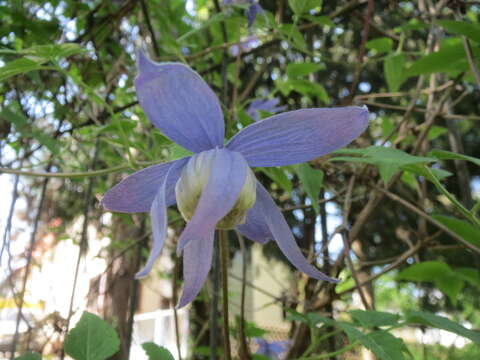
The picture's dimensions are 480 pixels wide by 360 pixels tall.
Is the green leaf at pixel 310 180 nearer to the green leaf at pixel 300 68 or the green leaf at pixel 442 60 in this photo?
the green leaf at pixel 442 60

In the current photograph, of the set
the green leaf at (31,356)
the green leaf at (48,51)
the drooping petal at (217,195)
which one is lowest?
the green leaf at (31,356)

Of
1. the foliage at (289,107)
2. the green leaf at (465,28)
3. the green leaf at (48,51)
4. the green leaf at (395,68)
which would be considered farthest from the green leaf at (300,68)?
the green leaf at (48,51)

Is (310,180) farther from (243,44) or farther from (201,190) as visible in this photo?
(243,44)

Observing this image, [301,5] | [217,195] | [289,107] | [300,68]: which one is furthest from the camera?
[289,107]

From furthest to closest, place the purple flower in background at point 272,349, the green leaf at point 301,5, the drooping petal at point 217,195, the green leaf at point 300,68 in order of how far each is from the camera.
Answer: the purple flower in background at point 272,349
the green leaf at point 300,68
the green leaf at point 301,5
the drooping petal at point 217,195

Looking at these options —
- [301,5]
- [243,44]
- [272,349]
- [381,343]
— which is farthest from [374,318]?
[272,349]

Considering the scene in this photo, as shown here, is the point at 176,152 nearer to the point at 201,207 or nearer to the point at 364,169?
the point at 201,207

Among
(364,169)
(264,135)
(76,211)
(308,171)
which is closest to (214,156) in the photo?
(264,135)
